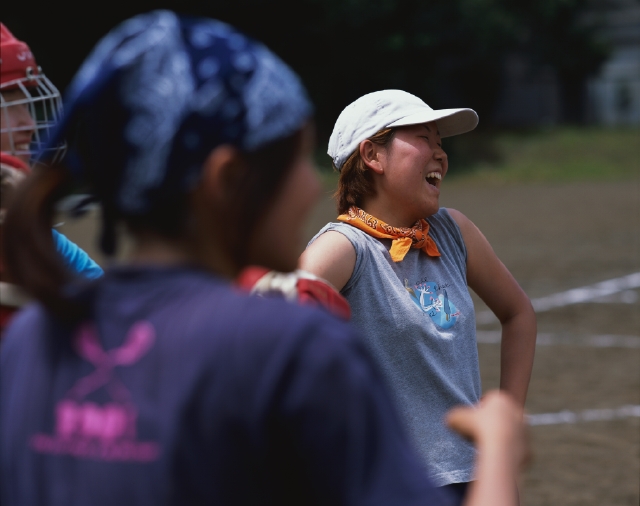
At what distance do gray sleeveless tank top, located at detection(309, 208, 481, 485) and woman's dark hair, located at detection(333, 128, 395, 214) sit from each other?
208 millimetres

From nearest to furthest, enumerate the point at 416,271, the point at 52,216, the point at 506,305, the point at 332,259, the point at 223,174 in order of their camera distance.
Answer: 1. the point at 223,174
2. the point at 52,216
3. the point at 332,259
4. the point at 416,271
5. the point at 506,305

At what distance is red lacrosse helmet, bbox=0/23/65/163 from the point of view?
2848mm

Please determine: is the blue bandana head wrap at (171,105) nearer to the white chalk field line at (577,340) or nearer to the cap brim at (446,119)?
the cap brim at (446,119)

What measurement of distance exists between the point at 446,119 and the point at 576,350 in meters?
6.59

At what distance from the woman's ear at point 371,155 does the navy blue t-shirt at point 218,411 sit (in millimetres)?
1851

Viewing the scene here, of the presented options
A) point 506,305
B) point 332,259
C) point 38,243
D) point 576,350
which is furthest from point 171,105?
point 576,350

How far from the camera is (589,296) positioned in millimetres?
12078

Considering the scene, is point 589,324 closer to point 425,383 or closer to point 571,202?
point 425,383

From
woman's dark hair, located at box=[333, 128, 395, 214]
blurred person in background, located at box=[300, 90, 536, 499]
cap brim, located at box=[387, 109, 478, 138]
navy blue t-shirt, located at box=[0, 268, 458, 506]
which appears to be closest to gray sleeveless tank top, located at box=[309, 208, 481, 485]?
blurred person in background, located at box=[300, 90, 536, 499]

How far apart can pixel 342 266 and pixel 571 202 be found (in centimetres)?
2361

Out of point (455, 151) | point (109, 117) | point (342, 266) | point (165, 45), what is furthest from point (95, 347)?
point (455, 151)

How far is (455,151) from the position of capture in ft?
131

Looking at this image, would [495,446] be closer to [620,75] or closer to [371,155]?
[371,155]

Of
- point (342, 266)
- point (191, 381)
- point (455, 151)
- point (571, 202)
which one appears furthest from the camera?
point (455, 151)
